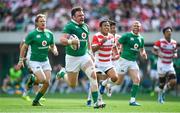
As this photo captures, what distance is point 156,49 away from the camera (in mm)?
25453

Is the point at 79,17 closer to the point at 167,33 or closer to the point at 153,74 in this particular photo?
the point at 167,33

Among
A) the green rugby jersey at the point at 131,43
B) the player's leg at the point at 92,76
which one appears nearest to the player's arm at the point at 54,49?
the player's leg at the point at 92,76

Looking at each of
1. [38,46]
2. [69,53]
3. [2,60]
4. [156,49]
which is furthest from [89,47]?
[2,60]

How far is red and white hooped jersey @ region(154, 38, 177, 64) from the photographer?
25.4 metres

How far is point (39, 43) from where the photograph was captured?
→ 21.2 meters

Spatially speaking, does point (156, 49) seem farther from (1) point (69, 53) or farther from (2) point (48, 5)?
(2) point (48, 5)

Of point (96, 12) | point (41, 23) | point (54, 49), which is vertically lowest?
point (54, 49)

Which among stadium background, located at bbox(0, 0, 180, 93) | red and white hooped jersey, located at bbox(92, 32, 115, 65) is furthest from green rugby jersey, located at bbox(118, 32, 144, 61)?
stadium background, located at bbox(0, 0, 180, 93)

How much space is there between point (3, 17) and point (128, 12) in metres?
7.01

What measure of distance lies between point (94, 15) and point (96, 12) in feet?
1.15

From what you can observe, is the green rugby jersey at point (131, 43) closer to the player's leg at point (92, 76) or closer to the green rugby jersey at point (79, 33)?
the green rugby jersey at point (79, 33)

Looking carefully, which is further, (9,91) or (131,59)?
(9,91)

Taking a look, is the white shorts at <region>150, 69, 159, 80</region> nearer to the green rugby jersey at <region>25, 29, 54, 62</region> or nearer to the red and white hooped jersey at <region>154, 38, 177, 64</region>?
the red and white hooped jersey at <region>154, 38, 177, 64</region>

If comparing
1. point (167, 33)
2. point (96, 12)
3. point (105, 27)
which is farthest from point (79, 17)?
point (96, 12)
